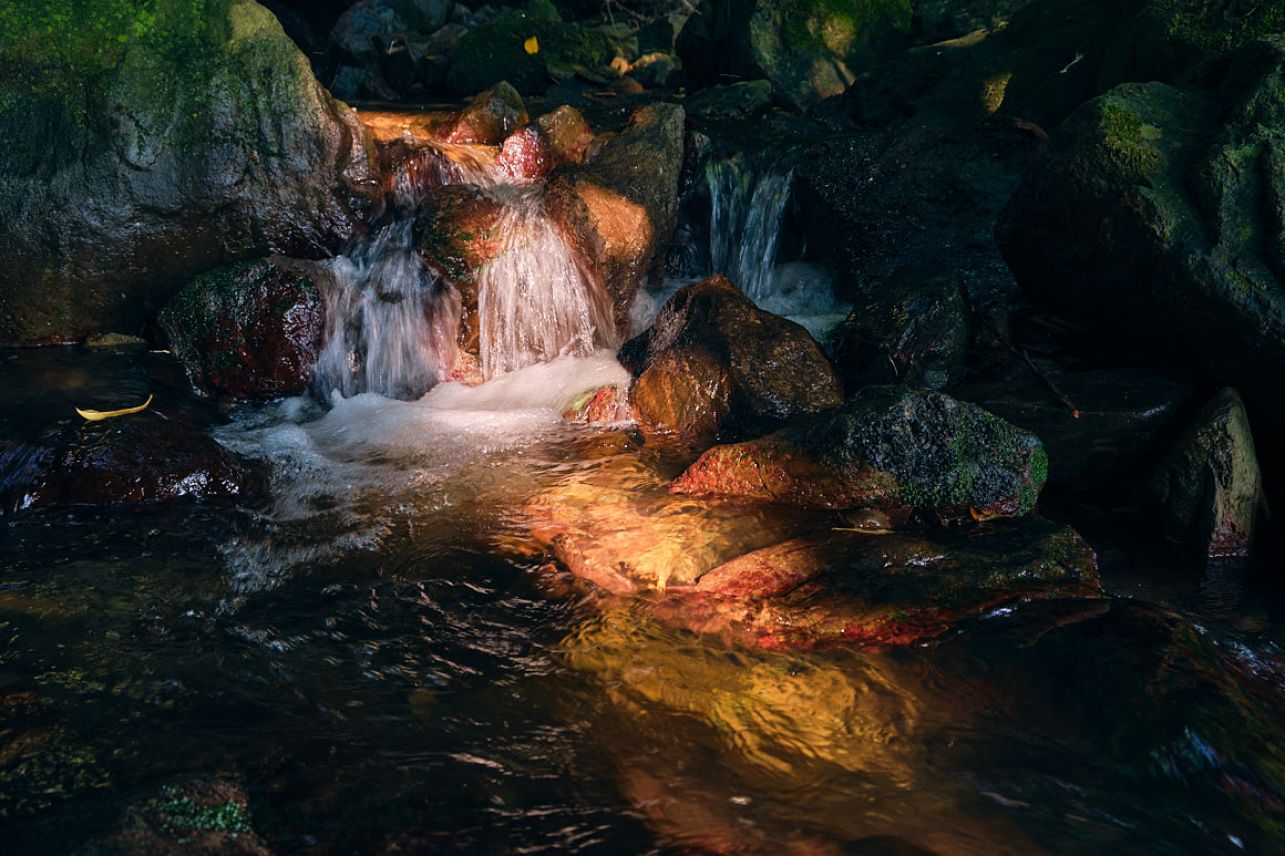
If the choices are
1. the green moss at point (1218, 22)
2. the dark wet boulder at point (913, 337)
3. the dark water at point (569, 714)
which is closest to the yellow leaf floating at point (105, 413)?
the dark water at point (569, 714)

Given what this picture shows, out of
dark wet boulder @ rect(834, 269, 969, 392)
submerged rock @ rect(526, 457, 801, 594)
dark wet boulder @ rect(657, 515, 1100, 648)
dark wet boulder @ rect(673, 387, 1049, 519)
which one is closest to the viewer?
dark wet boulder @ rect(657, 515, 1100, 648)

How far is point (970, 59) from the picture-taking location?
9625 millimetres

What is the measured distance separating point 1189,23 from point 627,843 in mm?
6459

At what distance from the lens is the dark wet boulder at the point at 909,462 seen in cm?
439

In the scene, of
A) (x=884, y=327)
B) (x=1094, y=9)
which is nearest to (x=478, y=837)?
(x=884, y=327)

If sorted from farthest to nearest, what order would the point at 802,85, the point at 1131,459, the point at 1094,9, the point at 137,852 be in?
the point at 802,85 < the point at 1094,9 < the point at 1131,459 < the point at 137,852

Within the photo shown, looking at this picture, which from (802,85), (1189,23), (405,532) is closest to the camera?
(405,532)

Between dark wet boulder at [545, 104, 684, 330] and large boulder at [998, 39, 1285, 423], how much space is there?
340 cm

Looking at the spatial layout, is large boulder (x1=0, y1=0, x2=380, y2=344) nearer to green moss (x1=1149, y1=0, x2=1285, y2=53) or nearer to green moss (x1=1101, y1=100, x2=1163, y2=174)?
green moss (x1=1101, y1=100, x2=1163, y2=174)

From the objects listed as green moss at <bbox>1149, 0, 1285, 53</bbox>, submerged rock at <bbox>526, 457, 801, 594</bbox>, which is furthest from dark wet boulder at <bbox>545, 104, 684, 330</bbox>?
green moss at <bbox>1149, 0, 1285, 53</bbox>

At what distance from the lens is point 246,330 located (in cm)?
675

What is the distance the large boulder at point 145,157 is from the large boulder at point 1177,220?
5762 millimetres

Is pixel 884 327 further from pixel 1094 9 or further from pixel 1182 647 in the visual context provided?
pixel 1094 9

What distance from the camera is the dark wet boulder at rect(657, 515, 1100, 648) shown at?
3424 millimetres
